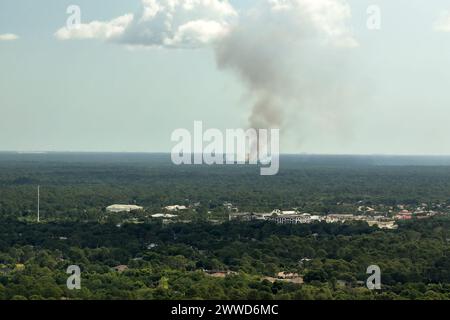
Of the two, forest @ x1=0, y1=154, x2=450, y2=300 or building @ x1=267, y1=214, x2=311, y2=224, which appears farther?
building @ x1=267, y1=214, x2=311, y2=224

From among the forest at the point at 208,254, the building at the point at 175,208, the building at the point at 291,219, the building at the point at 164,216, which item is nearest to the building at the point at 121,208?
the forest at the point at 208,254

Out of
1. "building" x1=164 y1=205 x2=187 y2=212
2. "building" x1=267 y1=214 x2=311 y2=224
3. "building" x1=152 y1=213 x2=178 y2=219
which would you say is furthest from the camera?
"building" x1=164 y1=205 x2=187 y2=212

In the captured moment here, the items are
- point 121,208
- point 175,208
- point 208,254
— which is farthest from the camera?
point 175,208

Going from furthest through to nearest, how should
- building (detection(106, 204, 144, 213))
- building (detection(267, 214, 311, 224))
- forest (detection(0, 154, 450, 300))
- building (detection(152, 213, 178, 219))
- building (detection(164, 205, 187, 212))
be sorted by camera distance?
1. building (detection(164, 205, 187, 212))
2. building (detection(106, 204, 144, 213))
3. building (detection(152, 213, 178, 219))
4. building (detection(267, 214, 311, 224))
5. forest (detection(0, 154, 450, 300))

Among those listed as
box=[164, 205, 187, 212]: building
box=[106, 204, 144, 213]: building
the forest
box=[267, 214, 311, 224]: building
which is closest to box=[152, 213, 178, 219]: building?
the forest

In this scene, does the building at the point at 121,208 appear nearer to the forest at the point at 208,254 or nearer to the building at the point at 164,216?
the forest at the point at 208,254

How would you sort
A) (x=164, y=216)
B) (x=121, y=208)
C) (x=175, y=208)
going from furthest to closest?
1. (x=175, y=208)
2. (x=121, y=208)
3. (x=164, y=216)

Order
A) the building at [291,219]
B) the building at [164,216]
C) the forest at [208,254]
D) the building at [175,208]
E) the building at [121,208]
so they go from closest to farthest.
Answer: the forest at [208,254] → the building at [291,219] → the building at [164,216] → the building at [121,208] → the building at [175,208]

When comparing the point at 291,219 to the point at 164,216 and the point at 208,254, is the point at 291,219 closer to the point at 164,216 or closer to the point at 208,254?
the point at 164,216

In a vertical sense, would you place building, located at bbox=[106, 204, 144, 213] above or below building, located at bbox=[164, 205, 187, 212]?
above

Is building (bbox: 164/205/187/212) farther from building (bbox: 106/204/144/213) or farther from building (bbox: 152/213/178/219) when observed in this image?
building (bbox: 152/213/178/219)

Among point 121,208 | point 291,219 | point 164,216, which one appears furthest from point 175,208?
point 291,219

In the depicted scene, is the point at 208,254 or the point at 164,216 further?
the point at 164,216
